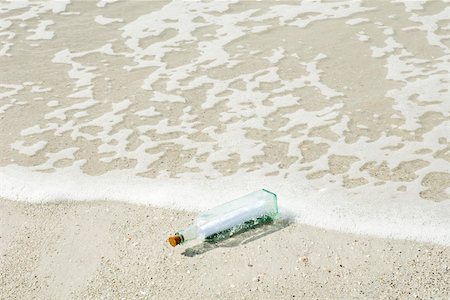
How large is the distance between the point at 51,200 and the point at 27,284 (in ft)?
2.50

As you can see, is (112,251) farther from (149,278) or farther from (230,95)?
(230,95)

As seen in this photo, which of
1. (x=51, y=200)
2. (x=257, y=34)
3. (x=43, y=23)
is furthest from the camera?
(x=43, y=23)

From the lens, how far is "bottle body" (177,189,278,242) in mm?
3377

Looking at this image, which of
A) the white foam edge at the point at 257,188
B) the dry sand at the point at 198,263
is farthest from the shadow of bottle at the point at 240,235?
the white foam edge at the point at 257,188

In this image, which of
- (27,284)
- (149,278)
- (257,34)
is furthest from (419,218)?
(257,34)

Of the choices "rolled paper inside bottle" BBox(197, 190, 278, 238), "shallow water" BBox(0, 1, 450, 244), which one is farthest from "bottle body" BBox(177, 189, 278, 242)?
"shallow water" BBox(0, 1, 450, 244)

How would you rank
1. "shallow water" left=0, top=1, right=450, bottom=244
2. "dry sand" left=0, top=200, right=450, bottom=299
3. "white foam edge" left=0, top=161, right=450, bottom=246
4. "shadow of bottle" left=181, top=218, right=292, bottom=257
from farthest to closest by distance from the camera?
"shallow water" left=0, top=1, right=450, bottom=244
"white foam edge" left=0, top=161, right=450, bottom=246
"shadow of bottle" left=181, top=218, right=292, bottom=257
"dry sand" left=0, top=200, right=450, bottom=299

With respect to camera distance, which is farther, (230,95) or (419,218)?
(230,95)

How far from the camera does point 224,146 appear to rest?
4.41 meters

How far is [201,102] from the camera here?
16.6 ft

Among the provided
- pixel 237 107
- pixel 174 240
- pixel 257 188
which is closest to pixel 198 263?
pixel 174 240

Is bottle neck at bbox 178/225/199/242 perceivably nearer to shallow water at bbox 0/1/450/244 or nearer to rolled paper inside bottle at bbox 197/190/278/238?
rolled paper inside bottle at bbox 197/190/278/238

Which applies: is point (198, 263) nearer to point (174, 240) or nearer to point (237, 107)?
point (174, 240)

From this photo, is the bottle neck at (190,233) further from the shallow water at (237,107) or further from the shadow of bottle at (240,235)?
the shallow water at (237,107)
